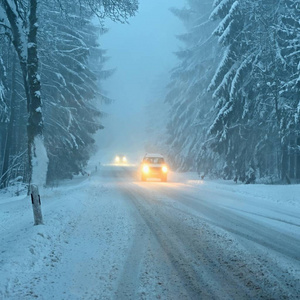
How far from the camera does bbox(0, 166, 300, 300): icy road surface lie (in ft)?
14.1

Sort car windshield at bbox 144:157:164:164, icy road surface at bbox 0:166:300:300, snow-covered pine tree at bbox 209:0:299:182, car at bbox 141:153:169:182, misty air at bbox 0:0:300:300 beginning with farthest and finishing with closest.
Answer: car windshield at bbox 144:157:164:164
car at bbox 141:153:169:182
snow-covered pine tree at bbox 209:0:299:182
misty air at bbox 0:0:300:300
icy road surface at bbox 0:166:300:300

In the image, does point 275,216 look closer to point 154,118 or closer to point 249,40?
point 249,40

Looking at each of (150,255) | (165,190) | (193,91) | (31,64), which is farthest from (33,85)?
(193,91)

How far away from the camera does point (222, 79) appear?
70.1ft

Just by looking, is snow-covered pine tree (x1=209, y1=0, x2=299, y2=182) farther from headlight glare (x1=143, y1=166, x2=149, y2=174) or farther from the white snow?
the white snow

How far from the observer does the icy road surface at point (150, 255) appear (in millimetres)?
4285

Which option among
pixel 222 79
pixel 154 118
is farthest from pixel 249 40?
pixel 154 118

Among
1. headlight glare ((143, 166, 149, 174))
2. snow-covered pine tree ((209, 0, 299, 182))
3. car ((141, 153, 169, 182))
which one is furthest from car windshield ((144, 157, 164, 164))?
snow-covered pine tree ((209, 0, 299, 182))

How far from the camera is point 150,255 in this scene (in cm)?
577

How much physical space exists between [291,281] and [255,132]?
1749 cm

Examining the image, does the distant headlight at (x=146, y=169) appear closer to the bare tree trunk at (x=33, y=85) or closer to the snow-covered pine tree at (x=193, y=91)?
the snow-covered pine tree at (x=193, y=91)

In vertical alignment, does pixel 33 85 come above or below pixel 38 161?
above

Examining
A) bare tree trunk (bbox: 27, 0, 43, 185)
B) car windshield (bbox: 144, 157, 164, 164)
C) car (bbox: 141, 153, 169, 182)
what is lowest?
car (bbox: 141, 153, 169, 182)

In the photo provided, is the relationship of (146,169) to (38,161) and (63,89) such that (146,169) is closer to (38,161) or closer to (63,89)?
(63,89)
